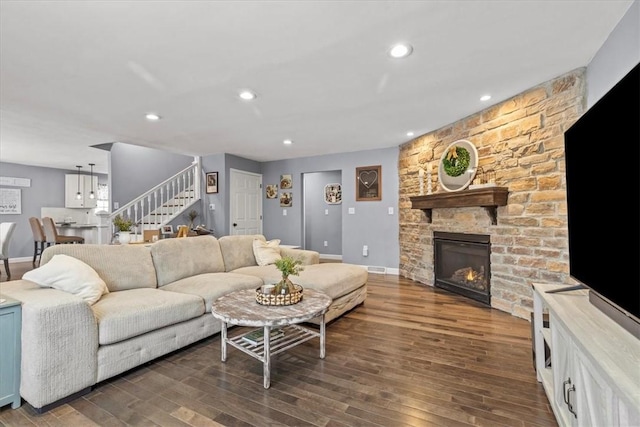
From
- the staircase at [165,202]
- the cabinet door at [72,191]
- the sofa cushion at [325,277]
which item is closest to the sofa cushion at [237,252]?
the sofa cushion at [325,277]

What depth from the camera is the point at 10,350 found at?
1693 millimetres

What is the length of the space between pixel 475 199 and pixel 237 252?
281 centimetres

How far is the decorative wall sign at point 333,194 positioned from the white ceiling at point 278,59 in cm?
318

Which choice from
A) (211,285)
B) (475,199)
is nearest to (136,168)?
(211,285)

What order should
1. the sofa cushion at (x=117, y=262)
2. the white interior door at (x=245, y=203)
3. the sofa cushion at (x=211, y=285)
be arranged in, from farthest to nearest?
the white interior door at (x=245, y=203) < the sofa cushion at (x=211, y=285) < the sofa cushion at (x=117, y=262)

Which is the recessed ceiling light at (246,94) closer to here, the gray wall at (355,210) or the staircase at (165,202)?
the gray wall at (355,210)

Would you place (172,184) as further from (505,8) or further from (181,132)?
(505,8)

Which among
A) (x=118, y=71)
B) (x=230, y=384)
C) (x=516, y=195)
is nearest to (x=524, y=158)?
(x=516, y=195)

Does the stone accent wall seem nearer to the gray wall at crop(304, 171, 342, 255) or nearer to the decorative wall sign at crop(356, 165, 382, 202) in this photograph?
the decorative wall sign at crop(356, 165, 382, 202)

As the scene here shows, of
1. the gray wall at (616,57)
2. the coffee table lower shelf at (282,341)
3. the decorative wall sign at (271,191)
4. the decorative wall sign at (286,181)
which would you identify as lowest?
the coffee table lower shelf at (282,341)

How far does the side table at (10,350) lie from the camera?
1.67 meters

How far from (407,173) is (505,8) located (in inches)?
133

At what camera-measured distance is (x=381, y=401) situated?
1.75 m

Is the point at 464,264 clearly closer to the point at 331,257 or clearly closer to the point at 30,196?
the point at 331,257
